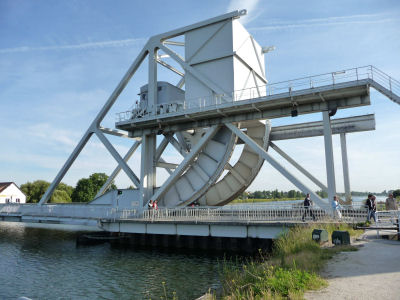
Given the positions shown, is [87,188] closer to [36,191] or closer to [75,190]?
[75,190]

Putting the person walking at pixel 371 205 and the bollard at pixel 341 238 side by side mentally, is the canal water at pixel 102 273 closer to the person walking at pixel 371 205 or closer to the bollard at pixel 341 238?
the bollard at pixel 341 238

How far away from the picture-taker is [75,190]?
2736 inches

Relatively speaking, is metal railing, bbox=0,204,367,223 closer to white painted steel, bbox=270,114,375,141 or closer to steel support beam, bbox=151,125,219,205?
steel support beam, bbox=151,125,219,205

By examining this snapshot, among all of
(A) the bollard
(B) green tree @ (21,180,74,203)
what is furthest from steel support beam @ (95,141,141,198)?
(B) green tree @ (21,180,74,203)

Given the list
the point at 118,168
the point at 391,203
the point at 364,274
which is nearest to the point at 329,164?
the point at 391,203

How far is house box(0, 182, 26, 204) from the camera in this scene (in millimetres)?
58594

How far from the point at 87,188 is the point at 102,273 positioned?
5673 centimetres

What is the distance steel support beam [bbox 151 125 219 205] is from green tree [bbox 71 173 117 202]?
47547 millimetres

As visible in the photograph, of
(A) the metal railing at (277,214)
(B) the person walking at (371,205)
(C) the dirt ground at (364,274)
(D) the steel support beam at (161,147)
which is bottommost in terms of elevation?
(C) the dirt ground at (364,274)

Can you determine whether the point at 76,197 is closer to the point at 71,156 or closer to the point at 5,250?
the point at 71,156

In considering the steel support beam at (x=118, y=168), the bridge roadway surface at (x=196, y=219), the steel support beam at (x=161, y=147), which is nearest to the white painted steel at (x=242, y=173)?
the steel support beam at (x=161, y=147)

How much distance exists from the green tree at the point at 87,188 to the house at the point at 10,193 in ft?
35.6

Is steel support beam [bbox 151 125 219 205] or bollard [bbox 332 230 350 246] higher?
steel support beam [bbox 151 125 219 205]

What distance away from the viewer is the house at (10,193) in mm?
58594
